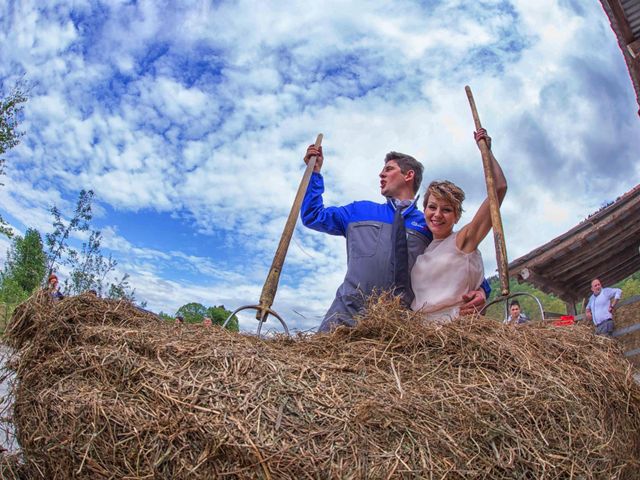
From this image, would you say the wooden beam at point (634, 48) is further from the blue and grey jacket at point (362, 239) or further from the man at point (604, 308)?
the blue and grey jacket at point (362, 239)

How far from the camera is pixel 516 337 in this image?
2023mm

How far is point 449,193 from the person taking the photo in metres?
3.04

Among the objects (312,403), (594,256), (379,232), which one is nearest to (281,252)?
(379,232)

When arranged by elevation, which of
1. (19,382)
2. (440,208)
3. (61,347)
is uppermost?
(440,208)

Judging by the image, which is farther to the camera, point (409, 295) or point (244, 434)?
point (409, 295)

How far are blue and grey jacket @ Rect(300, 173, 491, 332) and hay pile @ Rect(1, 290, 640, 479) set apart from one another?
956mm

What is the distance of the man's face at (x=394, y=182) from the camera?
12.1 ft

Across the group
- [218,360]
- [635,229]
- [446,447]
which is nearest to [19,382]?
[218,360]

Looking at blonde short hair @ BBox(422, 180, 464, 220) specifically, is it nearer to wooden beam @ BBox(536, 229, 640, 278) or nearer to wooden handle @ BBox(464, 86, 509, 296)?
wooden handle @ BBox(464, 86, 509, 296)

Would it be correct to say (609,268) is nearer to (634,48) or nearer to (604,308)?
(604,308)

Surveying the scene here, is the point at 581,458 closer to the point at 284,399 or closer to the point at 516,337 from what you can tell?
the point at 516,337

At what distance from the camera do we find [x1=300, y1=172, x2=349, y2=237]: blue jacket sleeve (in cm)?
359

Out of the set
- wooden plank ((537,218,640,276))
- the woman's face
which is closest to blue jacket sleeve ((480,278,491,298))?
the woman's face

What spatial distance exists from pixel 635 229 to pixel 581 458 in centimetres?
776
